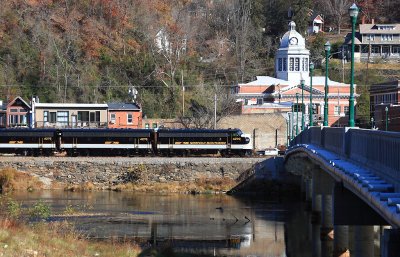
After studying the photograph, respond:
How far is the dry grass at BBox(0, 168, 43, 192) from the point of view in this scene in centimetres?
6719

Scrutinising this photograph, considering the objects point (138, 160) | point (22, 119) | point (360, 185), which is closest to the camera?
point (360, 185)

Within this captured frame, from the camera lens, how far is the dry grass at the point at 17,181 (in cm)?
6719

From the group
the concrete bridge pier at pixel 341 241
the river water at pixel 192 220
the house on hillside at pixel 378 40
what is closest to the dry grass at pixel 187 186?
the river water at pixel 192 220

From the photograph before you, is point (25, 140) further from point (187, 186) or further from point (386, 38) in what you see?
point (386, 38)

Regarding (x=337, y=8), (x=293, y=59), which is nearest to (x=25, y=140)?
(x=293, y=59)

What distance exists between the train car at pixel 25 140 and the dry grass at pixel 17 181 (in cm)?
888

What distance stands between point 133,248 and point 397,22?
11972 cm

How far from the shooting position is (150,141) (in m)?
79.0

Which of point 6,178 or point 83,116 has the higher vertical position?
point 83,116

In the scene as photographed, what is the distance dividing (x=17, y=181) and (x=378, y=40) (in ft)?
263

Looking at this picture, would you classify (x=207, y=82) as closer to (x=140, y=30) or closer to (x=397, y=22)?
(x=140, y=30)

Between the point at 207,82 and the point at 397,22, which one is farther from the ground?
the point at 397,22

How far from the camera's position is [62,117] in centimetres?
9069

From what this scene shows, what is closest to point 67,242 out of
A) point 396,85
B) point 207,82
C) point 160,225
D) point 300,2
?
point 160,225
